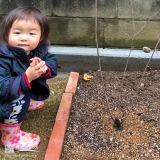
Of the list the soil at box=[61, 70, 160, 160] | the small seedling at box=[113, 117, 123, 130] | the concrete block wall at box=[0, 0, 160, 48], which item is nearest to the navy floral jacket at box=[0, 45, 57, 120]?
the soil at box=[61, 70, 160, 160]

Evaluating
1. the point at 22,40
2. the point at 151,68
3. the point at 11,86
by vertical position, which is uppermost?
the point at 22,40

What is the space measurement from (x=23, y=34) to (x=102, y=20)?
1.77 metres

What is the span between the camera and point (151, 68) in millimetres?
3654

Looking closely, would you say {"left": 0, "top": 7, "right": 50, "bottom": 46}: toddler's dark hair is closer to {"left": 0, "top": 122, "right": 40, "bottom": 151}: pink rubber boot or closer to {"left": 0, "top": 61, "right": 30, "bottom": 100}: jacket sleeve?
{"left": 0, "top": 61, "right": 30, "bottom": 100}: jacket sleeve

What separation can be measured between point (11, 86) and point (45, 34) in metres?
0.59

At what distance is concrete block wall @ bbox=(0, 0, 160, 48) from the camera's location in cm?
378

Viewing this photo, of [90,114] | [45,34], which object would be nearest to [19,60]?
[45,34]

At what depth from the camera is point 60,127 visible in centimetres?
247

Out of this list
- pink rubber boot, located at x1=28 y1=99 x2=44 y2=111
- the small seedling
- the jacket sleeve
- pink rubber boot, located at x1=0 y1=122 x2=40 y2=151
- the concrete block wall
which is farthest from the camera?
the concrete block wall

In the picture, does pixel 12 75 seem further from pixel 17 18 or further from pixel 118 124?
pixel 118 124

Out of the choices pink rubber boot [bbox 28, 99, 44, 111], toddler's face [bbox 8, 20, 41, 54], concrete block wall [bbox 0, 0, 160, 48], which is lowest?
pink rubber boot [bbox 28, 99, 44, 111]

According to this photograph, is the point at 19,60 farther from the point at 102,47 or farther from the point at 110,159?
the point at 102,47

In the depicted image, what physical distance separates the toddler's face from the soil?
782 mm

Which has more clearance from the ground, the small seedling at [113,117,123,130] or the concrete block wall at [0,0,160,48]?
the concrete block wall at [0,0,160,48]
